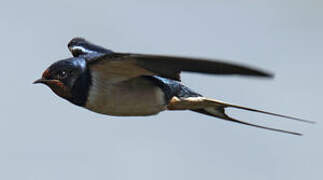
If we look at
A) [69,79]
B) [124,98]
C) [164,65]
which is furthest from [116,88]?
[164,65]

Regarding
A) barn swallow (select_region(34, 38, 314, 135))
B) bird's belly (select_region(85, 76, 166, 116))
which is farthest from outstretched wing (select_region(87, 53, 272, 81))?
bird's belly (select_region(85, 76, 166, 116))

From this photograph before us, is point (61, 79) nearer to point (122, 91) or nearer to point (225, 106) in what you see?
point (122, 91)

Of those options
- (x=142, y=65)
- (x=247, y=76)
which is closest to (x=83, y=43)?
(x=142, y=65)

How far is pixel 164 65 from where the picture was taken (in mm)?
3865

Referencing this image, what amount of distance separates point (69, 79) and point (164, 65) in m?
0.89

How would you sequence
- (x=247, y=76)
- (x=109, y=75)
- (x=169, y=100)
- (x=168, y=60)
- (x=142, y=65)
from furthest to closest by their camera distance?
1. (x=169, y=100)
2. (x=109, y=75)
3. (x=142, y=65)
4. (x=168, y=60)
5. (x=247, y=76)

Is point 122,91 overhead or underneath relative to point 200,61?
underneath

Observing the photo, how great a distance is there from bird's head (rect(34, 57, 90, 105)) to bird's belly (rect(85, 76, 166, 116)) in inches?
2.6

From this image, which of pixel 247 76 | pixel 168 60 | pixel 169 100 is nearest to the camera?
pixel 247 76

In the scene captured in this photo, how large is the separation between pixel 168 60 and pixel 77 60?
1035 mm

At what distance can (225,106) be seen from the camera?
16.2ft

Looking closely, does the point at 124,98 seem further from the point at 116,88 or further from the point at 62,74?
the point at 62,74

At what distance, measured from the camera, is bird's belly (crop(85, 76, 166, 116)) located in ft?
14.8

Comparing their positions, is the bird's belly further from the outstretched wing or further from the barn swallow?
the outstretched wing
